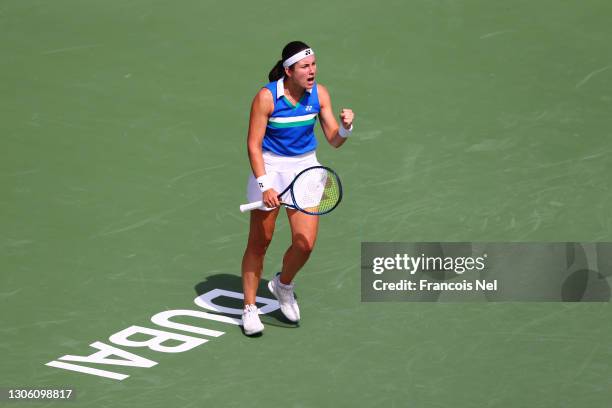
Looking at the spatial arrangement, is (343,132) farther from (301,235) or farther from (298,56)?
(301,235)

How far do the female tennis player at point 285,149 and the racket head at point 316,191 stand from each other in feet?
0.64

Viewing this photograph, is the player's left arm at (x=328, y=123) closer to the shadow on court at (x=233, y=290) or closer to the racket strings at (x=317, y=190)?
the racket strings at (x=317, y=190)

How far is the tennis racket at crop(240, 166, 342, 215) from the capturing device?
38.7 ft

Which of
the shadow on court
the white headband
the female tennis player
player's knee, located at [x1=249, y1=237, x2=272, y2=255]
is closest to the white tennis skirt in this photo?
the female tennis player

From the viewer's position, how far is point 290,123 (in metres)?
11.9

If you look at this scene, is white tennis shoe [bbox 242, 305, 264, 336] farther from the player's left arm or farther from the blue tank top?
the player's left arm

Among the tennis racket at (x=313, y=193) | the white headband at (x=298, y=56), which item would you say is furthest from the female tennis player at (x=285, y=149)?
the tennis racket at (x=313, y=193)

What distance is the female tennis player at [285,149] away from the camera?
38.6 ft

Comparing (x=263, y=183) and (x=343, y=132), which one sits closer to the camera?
(x=263, y=183)

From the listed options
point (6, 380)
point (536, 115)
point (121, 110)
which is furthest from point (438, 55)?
point (6, 380)

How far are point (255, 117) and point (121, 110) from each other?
462cm

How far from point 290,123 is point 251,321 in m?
1.68

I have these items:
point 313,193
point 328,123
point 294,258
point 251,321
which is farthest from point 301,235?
point 328,123

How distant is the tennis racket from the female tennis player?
0.45ft
